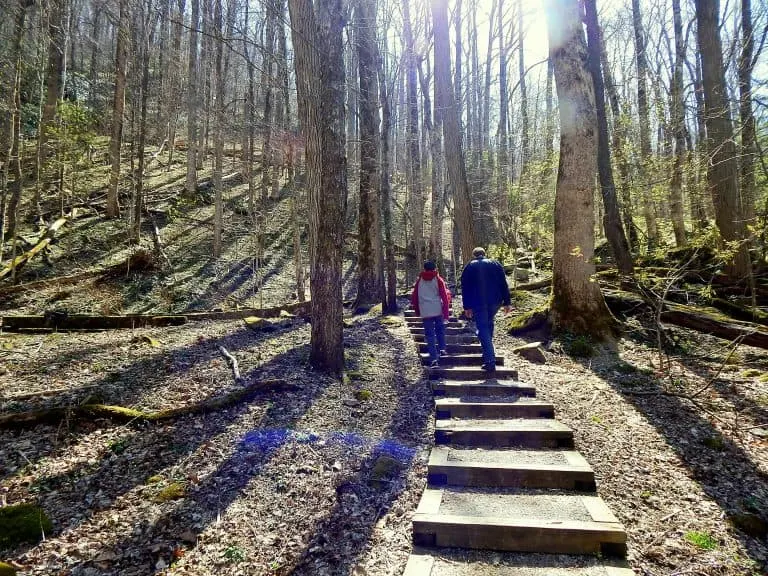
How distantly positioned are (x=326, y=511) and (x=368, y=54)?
1180 cm

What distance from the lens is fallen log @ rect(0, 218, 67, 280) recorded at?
1178 cm

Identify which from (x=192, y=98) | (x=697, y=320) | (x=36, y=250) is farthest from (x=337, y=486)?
(x=192, y=98)

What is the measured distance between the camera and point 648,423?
4918 mm

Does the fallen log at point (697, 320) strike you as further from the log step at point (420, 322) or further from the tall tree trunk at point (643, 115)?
the tall tree trunk at point (643, 115)

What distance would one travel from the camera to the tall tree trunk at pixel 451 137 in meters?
Result: 10.4

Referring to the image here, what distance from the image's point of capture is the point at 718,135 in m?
9.65

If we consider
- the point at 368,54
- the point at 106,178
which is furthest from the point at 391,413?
the point at 106,178

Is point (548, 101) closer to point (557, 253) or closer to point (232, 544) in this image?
point (557, 253)

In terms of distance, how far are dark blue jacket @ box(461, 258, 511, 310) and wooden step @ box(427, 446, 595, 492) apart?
2.62 metres

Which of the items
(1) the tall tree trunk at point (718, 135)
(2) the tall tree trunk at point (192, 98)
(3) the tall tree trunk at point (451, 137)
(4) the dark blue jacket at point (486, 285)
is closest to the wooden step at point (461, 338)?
(4) the dark blue jacket at point (486, 285)

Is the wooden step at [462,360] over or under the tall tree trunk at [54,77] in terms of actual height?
under

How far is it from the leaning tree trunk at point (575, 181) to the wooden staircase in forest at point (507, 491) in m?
2.82

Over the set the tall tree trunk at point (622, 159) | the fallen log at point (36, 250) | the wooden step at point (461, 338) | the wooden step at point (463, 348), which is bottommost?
the wooden step at point (463, 348)

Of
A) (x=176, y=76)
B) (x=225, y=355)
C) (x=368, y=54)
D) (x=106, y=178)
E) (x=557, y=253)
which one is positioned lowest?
(x=225, y=355)
